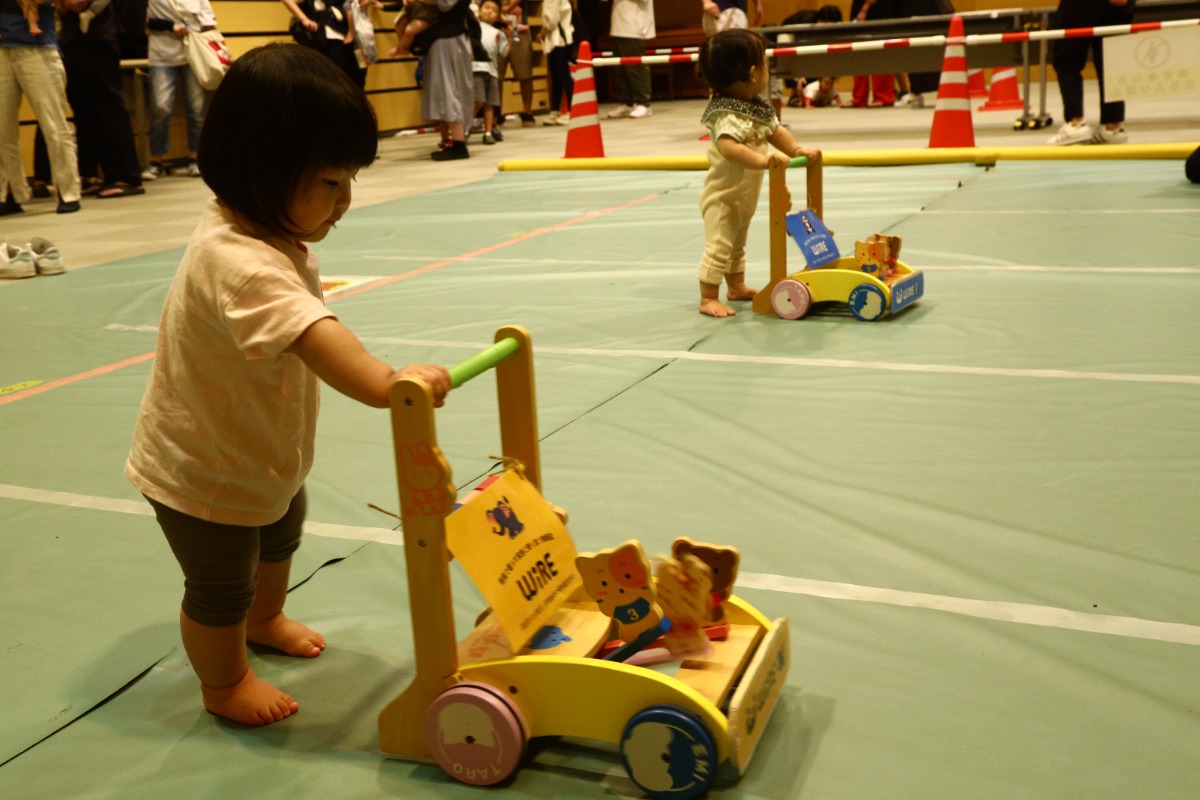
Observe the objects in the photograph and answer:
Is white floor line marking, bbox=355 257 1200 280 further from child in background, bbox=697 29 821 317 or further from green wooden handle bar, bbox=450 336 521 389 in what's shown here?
green wooden handle bar, bbox=450 336 521 389

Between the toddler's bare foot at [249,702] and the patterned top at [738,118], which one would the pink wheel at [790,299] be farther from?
the toddler's bare foot at [249,702]

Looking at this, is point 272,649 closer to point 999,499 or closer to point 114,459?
point 114,459

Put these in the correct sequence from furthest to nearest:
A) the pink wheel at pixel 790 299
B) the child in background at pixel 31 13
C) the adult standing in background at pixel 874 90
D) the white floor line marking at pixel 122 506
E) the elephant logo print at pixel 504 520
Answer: the adult standing in background at pixel 874 90 → the child in background at pixel 31 13 → the pink wheel at pixel 790 299 → the white floor line marking at pixel 122 506 → the elephant logo print at pixel 504 520

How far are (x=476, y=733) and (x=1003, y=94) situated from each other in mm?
12177

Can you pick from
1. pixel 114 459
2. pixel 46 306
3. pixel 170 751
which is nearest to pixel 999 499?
pixel 170 751

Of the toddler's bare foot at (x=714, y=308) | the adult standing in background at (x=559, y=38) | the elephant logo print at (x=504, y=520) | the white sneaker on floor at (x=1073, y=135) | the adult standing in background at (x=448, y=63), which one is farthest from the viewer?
the adult standing in background at (x=559, y=38)

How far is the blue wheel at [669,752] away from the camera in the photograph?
1.52m

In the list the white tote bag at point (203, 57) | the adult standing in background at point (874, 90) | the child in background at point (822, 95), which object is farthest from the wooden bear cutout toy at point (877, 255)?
the child in background at point (822, 95)

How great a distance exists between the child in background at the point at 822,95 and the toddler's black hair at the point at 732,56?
11.2m

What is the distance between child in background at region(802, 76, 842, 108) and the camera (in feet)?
48.4

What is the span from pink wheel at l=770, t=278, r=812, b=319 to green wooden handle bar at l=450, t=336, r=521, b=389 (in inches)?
98.0

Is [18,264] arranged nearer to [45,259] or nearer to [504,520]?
[45,259]

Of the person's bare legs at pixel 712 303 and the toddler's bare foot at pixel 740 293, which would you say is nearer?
the person's bare legs at pixel 712 303

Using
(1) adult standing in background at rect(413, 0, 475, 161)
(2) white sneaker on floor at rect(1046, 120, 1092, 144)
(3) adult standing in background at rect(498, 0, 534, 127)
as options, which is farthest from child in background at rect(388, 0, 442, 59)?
(2) white sneaker on floor at rect(1046, 120, 1092, 144)
